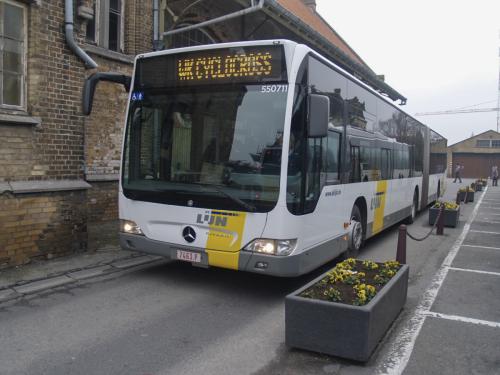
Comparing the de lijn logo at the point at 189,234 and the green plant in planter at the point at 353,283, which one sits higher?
the de lijn logo at the point at 189,234

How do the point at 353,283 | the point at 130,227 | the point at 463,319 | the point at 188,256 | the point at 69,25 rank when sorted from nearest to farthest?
1. the point at 353,283
2. the point at 463,319
3. the point at 188,256
4. the point at 130,227
5. the point at 69,25

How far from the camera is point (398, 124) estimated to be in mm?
11133

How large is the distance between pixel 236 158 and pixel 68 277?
287cm

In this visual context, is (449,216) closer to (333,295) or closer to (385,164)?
(385,164)

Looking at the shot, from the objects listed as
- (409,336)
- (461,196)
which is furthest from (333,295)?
(461,196)

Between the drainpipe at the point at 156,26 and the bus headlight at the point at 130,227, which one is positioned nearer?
the bus headlight at the point at 130,227

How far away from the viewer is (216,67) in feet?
18.9

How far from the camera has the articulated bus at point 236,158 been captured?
17.6 feet

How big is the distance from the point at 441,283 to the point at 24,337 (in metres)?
5.41

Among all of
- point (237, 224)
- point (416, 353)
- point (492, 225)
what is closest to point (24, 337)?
point (237, 224)

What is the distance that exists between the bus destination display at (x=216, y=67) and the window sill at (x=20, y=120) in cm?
179

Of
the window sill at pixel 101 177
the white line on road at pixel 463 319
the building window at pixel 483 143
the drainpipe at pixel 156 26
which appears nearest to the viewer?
the white line on road at pixel 463 319

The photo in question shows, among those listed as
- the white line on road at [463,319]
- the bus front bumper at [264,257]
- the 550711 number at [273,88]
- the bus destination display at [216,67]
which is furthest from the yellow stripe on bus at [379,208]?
the bus destination display at [216,67]

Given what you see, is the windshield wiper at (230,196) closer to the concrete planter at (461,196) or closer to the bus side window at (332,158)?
the bus side window at (332,158)
